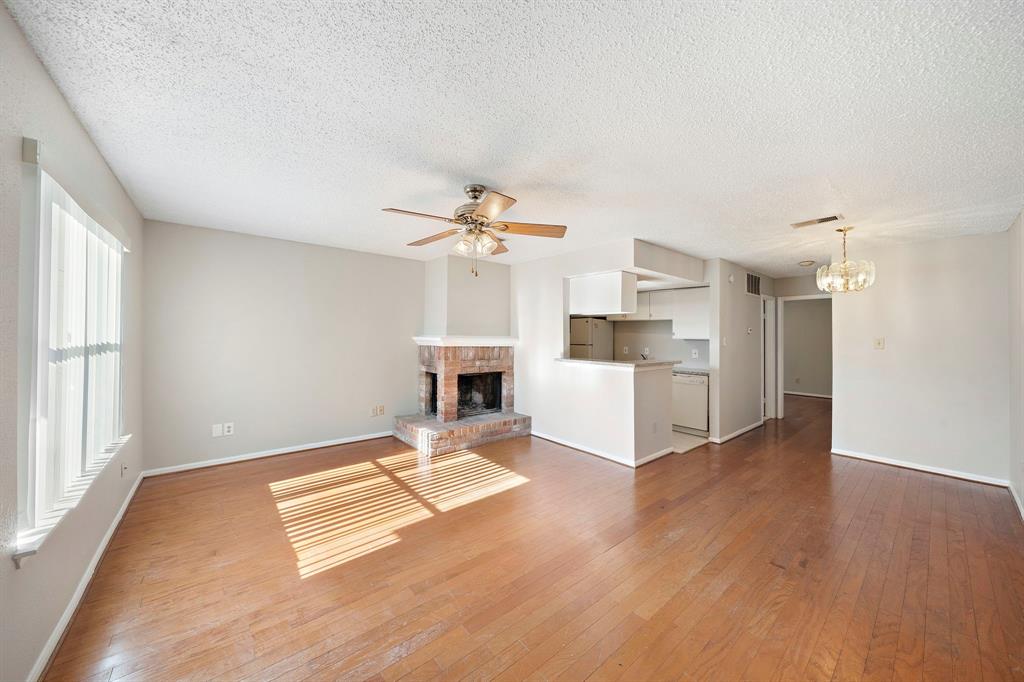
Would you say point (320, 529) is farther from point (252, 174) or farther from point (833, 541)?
point (833, 541)

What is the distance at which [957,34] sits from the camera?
51.6 inches

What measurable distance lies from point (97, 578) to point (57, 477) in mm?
779

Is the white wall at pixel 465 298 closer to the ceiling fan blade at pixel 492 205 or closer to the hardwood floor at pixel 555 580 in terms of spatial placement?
the hardwood floor at pixel 555 580

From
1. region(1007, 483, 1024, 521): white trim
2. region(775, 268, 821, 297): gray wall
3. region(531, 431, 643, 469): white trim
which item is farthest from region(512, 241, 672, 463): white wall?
region(775, 268, 821, 297): gray wall

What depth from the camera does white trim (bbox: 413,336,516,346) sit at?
16.0 ft

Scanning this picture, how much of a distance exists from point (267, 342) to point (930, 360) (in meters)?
6.80

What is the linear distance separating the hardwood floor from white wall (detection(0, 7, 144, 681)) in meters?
0.22

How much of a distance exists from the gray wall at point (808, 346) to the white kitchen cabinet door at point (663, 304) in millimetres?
4177

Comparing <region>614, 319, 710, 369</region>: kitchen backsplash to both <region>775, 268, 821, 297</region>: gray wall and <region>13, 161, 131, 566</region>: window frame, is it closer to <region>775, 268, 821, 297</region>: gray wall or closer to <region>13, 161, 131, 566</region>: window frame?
<region>775, 268, 821, 297</region>: gray wall

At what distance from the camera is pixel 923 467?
394 cm

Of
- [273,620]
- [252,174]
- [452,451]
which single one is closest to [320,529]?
[273,620]

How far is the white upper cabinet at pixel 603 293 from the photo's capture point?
4391 millimetres

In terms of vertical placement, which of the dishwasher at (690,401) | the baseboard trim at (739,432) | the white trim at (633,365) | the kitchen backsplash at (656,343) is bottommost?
the baseboard trim at (739,432)

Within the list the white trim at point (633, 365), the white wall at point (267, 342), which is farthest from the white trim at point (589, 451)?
the white wall at point (267, 342)
